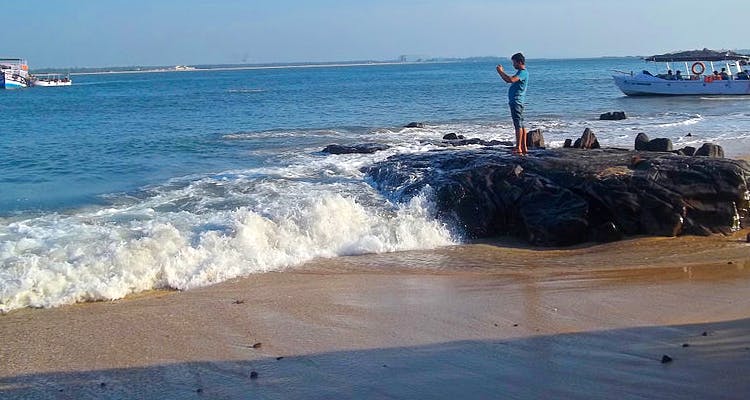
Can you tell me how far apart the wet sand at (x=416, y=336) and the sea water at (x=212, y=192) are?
0.68m

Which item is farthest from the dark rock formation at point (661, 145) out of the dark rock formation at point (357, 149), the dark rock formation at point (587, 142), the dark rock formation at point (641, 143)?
the dark rock formation at point (357, 149)

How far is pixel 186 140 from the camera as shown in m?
25.1

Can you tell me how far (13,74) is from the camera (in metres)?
87.8

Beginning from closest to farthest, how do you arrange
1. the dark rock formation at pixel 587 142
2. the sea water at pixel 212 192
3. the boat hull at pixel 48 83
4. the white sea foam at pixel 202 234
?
the white sea foam at pixel 202 234 < the sea water at pixel 212 192 < the dark rock formation at pixel 587 142 < the boat hull at pixel 48 83

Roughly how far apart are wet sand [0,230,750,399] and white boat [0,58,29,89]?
88775mm

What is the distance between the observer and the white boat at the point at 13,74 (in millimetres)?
85125

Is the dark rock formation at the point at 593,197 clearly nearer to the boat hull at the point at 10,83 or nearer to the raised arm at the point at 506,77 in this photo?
the raised arm at the point at 506,77

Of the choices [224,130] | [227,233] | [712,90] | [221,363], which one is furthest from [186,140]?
[712,90]

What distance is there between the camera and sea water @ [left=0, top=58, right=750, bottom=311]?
8422mm

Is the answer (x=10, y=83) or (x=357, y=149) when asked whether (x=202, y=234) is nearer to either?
(x=357, y=149)

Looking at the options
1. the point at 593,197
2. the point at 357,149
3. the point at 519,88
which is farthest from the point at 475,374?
the point at 357,149

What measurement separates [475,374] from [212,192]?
9792mm

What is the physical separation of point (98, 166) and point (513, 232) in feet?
41.8

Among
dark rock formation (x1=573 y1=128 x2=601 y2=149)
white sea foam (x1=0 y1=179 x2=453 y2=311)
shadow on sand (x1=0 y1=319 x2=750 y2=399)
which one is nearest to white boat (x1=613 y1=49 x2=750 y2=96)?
dark rock formation (x1=573 y1=128 x2=601 y2=149)
